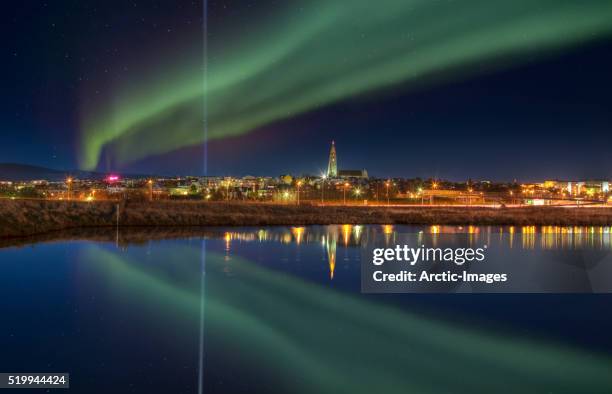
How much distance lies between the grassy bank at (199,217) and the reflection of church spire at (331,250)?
977 cm

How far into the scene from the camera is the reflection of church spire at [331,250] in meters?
16.6

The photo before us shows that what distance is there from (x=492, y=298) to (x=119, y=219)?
24.9 metres

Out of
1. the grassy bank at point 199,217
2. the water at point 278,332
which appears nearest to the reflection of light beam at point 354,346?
the water at point 278,332

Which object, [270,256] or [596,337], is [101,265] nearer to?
[270,256]

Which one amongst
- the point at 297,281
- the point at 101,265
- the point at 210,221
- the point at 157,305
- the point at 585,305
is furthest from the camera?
the point at 210,221

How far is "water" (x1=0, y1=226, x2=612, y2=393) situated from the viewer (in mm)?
7453

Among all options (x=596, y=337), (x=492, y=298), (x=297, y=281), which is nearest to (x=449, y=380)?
(x=596, y=337)

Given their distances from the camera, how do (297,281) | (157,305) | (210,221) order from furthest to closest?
(210,221)
(297,281)
(157,305)

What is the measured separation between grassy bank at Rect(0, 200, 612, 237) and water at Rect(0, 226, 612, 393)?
10664 millimetres

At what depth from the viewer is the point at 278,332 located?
9.72 metres

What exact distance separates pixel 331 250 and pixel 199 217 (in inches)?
619

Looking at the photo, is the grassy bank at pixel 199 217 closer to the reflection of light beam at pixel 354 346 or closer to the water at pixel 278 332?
the water at pixel 278 332

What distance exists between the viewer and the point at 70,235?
25156 millimetres

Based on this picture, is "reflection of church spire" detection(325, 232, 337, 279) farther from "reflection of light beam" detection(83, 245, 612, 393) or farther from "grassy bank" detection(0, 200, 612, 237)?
"grassy bank" detection(0, 200, 612, 237)
